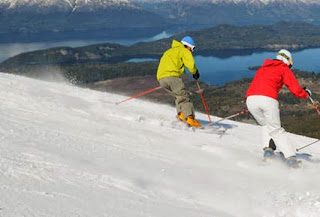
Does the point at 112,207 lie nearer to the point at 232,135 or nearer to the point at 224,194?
the point at 224,194

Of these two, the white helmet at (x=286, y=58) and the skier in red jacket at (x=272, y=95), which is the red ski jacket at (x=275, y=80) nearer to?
the skier in red jacket at (x=272, y=95)

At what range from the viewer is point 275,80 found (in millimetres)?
8109

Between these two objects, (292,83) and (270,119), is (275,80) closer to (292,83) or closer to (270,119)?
(292,83)

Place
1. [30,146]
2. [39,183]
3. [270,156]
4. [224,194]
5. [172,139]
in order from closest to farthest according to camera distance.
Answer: [39,183], [224,194], [30,146], [270,156], [172,139]

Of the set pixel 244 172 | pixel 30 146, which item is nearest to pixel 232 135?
pixel 244 172

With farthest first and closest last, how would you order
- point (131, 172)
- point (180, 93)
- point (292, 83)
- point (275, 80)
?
point (180, 93) < point (275, 80) < point (292, 83) < point (131, 172)

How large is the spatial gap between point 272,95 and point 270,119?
1.67 feet

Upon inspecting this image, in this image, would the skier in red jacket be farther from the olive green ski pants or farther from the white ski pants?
the olive green ski pants

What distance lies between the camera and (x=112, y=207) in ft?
13.6

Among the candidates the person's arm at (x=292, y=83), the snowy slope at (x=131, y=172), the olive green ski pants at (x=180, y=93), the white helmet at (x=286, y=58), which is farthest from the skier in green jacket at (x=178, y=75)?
the person's arm at (x=292, y=83)

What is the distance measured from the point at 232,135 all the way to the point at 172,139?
2.77 meters

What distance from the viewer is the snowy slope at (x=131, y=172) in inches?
168

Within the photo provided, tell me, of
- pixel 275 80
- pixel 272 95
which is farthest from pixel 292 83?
pixel 272 95

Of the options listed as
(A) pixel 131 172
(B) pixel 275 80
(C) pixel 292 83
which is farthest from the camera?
(B) pixel 275 80
